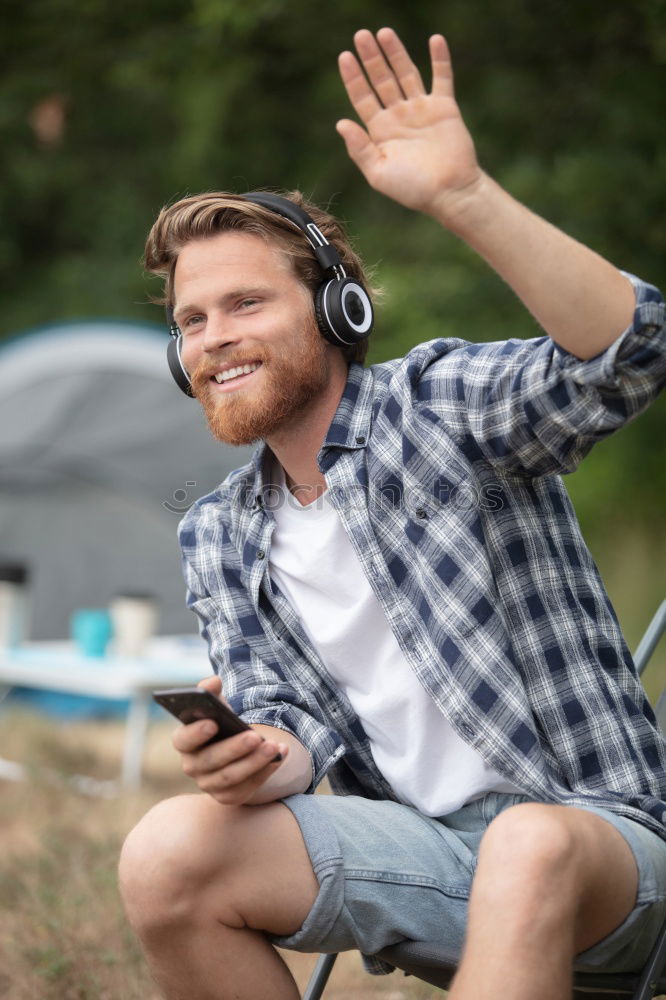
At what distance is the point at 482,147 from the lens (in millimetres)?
8492

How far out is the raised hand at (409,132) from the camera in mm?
1705

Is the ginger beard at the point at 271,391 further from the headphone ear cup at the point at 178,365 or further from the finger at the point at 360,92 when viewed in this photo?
the finger at the point at 360,92

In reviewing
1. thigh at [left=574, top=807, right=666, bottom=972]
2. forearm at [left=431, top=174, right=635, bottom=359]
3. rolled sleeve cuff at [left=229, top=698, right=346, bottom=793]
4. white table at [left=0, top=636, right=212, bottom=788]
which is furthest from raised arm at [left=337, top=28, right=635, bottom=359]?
white table at [left=0, top=636, right=212, bottom=788]

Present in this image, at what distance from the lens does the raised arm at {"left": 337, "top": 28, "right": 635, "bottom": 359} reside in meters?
1.68

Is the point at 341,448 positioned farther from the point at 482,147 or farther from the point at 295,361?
the point at 482,147

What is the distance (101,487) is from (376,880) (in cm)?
496

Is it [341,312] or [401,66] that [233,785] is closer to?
[341,312]

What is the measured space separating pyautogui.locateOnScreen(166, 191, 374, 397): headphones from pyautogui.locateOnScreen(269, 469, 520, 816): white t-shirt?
303mm

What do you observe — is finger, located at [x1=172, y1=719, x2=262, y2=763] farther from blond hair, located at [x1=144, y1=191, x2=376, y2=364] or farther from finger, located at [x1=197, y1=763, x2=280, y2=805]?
blond hair, located at [x1=144, y1=191, x2=376, y2=364]

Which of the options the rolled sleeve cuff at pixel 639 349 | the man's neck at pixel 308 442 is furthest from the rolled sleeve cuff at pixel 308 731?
the rolled sleeve cuff at pixel 639 349

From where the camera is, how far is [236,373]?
2.22 metres

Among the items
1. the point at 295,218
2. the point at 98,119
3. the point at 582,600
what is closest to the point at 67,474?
the point at 295,218

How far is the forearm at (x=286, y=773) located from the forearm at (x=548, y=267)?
0.79 meters

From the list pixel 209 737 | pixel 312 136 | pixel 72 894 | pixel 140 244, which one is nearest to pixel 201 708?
pixel 209 737
